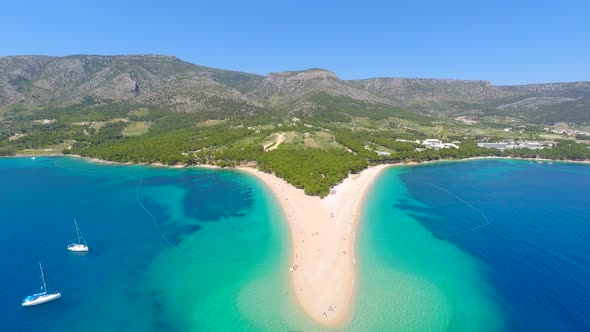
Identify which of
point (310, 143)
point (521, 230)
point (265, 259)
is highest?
point (310, 143)

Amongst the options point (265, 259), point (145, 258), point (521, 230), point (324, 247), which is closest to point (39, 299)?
point (145, 258)

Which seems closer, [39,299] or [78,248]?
[39,299]

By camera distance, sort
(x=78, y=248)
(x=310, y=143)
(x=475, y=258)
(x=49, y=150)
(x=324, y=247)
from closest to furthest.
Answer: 1. (x=475, y=258)
2. (x=78, y=248)
3. (x=324, y=247)
4. (x=310, y=143)
5. (x=49, y=150)

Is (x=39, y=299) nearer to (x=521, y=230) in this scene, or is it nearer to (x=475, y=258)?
(x=475, y=258)

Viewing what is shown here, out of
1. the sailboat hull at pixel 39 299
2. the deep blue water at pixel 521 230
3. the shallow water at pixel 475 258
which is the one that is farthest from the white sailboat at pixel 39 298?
the deep blue water at pixel 521 230

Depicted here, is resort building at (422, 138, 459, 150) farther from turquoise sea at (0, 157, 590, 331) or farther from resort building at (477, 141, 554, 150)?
turquoise sea at (0, 157, 590, 331)

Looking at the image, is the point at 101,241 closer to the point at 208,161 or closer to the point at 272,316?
the point at 272,316

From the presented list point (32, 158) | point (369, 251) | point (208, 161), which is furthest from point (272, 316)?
point (32, 158)

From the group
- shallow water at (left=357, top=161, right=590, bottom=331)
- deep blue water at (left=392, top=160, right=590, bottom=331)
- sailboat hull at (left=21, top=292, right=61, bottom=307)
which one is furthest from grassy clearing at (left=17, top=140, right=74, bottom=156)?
deep blue water at (left=392, top=160, right=590, bottom=331)
